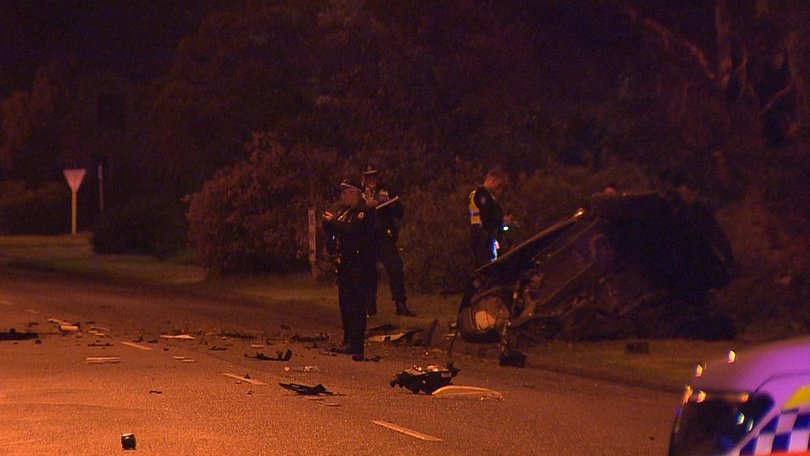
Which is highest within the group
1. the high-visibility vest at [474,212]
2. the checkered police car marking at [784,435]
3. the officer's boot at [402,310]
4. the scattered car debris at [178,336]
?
the high-visibility vest at [474,212]

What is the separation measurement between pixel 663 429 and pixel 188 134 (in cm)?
2179

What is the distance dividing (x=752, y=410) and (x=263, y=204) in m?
21.3

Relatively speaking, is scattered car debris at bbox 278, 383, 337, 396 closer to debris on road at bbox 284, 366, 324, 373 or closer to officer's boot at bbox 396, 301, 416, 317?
debris on road at bbox 284, 366, 324, 373

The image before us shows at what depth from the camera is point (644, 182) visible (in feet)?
81.6

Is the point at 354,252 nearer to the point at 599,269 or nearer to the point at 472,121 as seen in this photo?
the point at 599,269

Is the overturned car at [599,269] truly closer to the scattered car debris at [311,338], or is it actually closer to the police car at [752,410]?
the scattered car debris at [311,338]

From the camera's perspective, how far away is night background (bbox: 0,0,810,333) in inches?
695

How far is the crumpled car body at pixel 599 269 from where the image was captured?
15.1m

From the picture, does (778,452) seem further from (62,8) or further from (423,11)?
(62,8)

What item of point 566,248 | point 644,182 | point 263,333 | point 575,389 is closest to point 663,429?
point 575,389

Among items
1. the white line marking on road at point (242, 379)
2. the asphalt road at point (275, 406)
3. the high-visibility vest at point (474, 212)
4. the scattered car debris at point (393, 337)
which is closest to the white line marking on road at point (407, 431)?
the asphalt road at point (275, 406)

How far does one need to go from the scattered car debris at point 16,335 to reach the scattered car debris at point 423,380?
5.24 m

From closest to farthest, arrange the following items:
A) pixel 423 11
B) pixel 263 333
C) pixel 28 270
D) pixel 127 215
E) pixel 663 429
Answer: pixel 663 429
pixel 263 333
pixel 423 11
pixel 28 270
pixel 127 215

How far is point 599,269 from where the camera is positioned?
595 inches
